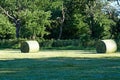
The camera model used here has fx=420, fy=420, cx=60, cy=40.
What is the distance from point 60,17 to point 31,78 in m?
60.4

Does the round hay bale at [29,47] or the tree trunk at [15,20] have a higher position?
the tree trunk at [15,20]

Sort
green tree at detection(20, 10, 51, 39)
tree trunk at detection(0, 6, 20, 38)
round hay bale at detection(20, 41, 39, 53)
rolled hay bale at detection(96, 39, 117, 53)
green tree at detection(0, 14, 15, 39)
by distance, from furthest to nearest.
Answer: tree trunk at detection(0, 6, 20, 38) → green tree at detection(0, 14, 15, 39) → green tree at detection(20, 10, 51, 39) → round hay bale at detection(20, 41, 39, 53) → rolled hay bale at detection(96, 39, 117, 53)

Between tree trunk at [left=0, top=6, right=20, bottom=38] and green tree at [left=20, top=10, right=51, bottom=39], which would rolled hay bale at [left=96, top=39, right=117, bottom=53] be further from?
tree trunk at [left=0, top=6, right=20, bottom=38]

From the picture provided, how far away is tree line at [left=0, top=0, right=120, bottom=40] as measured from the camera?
71.7m

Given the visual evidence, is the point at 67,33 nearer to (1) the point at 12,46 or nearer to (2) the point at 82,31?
(2) the point at 82,31

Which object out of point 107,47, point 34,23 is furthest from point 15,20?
point 107,47

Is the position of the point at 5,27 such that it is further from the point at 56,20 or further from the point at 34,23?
the point at 56,20

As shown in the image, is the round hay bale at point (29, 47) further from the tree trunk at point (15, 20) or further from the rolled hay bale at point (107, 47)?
the tree trunk at point (15, 20)

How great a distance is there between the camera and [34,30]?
71.4 m

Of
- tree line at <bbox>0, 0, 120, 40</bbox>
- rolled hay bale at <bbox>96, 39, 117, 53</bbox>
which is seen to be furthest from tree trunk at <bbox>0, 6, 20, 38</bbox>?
rolled hay bale at <bbox>96, 39, 117, 53</bbox>

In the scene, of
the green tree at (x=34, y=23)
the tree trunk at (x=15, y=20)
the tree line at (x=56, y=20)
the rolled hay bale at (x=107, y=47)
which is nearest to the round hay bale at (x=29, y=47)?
the rolled hay bale at (x=107, y=47)

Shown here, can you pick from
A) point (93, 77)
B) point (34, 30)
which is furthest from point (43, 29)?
point (93, 77)

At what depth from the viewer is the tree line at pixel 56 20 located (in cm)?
7169

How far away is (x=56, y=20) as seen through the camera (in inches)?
3029
